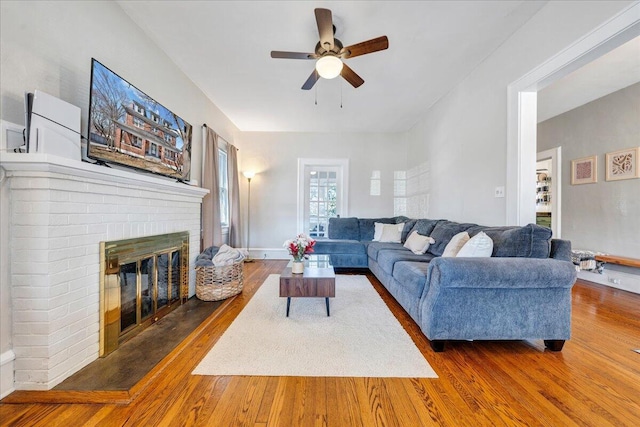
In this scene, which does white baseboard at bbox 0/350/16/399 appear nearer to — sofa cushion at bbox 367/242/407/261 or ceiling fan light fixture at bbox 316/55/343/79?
ceiling fan light fixture at bbox 316/55/343/79

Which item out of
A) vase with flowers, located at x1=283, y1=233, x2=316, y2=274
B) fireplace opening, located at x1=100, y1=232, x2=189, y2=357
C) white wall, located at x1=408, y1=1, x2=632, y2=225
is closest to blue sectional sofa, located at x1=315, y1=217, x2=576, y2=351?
white wall, located at x1=408, y1=1, x2=632, y2=225

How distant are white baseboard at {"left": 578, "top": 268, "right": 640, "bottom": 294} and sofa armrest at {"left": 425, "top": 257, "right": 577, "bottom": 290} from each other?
2.43 meters

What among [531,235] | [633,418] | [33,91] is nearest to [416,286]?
[531,235]

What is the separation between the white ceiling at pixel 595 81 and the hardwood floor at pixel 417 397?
2.88m

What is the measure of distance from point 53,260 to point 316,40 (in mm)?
2666

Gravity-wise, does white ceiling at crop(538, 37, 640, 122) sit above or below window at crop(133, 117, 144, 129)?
above

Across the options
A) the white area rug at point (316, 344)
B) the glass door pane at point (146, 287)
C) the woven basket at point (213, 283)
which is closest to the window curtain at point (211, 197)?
the woven basket at point (213, 283)

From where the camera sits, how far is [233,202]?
4.75m

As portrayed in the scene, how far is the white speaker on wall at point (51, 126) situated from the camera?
1.32 m

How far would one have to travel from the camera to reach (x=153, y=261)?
87.5 inches

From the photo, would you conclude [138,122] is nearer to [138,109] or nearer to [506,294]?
[138,109]

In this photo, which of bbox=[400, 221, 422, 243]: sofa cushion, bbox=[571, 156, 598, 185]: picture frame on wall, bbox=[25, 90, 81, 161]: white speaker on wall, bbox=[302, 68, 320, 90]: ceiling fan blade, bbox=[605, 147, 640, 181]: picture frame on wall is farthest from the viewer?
bbox=[400, 221, 422, 243]: sofa cushion

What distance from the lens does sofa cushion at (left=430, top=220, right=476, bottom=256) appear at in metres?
2.89

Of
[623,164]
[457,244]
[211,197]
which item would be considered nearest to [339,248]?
[457,244]
